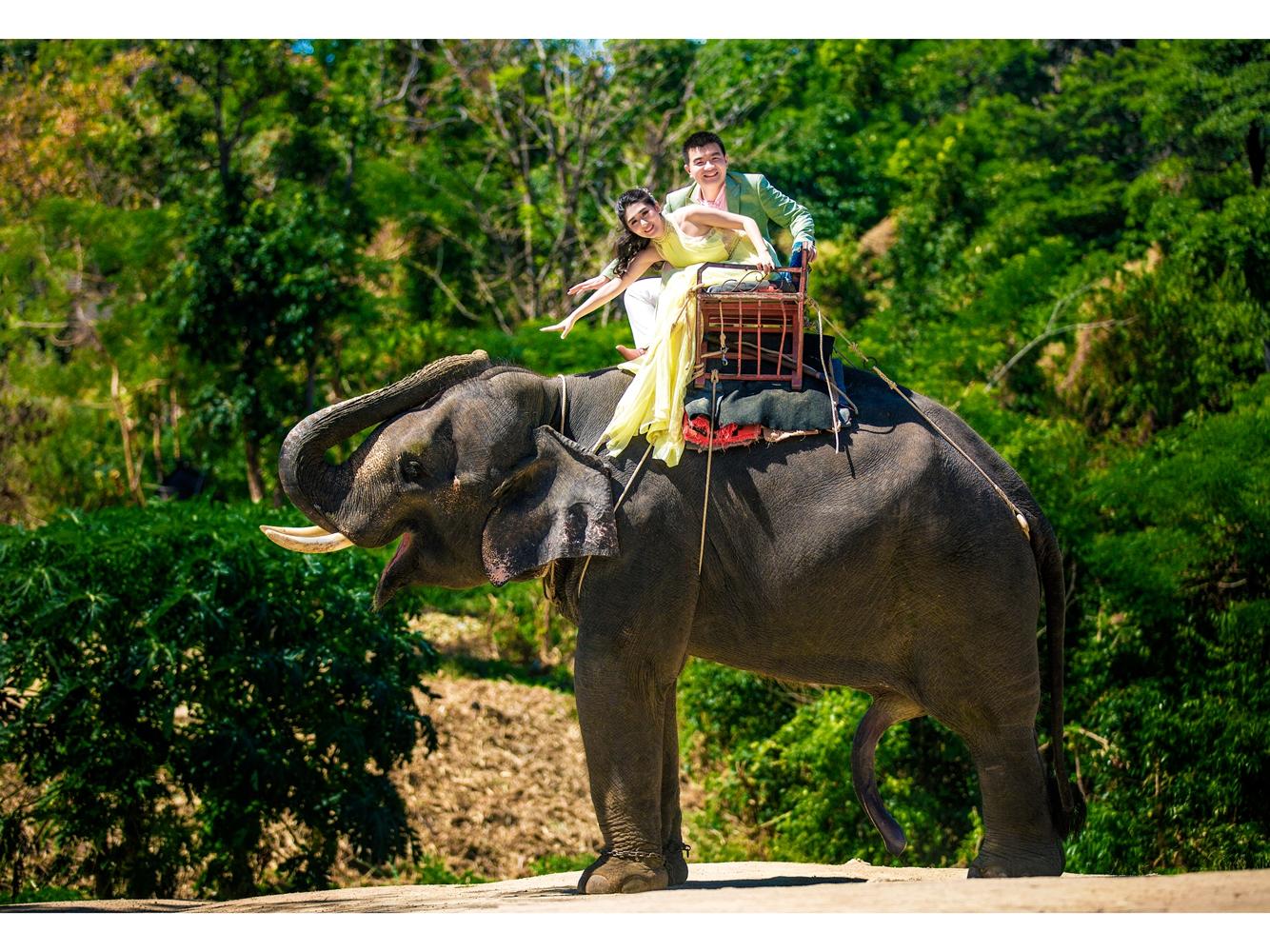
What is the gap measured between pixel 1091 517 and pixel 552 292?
8.74 meters

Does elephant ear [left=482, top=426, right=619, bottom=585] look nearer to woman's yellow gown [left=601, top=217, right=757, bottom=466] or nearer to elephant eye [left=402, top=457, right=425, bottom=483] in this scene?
woman's yellow gown [left=601, top=217, right=757, bottom=466]

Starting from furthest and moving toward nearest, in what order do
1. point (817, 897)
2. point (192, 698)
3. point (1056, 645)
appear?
point (192, 698)
point (1056, 645)
point (817, 897)


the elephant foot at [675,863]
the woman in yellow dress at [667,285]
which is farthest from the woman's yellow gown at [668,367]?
the elephant foot at [675,863]

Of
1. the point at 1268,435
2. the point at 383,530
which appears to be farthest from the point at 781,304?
the point at 1268,435

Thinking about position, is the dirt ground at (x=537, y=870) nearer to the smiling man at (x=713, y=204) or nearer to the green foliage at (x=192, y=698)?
the green foliage at (x=192, y=698)

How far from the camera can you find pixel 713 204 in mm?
6152

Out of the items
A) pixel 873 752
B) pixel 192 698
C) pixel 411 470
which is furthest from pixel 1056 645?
pixel 192 698

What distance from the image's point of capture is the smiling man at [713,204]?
20.0 ft

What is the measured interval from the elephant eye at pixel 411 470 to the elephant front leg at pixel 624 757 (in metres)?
0.86

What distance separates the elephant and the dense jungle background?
3013 mm

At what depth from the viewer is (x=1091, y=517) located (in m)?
10.5

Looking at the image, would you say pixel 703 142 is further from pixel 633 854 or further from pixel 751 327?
pixel 633 854

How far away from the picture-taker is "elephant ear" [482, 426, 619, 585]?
573cm

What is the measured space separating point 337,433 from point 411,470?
0.32 meters
